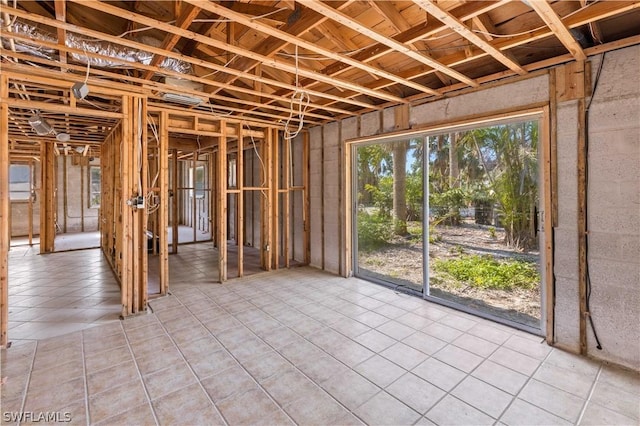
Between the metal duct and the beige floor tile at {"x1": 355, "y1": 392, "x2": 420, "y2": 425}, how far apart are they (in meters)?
3.33

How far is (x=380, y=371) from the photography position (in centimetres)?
245

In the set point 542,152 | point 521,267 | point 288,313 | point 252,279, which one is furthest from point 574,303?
point 252,279

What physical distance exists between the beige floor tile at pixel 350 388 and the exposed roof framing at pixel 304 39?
265cm

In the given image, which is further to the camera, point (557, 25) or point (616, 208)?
point (616, 208)

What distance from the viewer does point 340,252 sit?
5246 millimetres

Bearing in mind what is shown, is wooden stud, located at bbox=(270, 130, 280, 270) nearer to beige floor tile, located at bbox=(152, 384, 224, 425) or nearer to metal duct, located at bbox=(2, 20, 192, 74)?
metal duct, located at bbox=(2, 20, 192, 74)

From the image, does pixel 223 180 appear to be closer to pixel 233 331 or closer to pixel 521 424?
pixel 233 331

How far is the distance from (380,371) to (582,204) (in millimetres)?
2357

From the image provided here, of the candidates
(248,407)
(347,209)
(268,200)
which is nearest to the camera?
(248,407)

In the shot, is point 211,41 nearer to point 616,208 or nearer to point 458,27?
point 458,27

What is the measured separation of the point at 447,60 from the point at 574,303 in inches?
102

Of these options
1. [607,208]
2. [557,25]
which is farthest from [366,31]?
[607,208]

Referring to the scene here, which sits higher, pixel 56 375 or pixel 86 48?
pixel 86 48

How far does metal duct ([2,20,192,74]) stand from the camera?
2.28m
